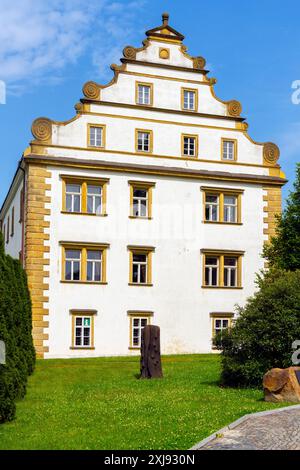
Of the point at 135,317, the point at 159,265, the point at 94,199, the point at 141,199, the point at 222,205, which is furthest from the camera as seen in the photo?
the point at 222,205

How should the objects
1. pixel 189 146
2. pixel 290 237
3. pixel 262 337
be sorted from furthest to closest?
pixel 189 146
pixel 290 237
pixel 262 337

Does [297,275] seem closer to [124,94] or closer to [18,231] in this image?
[124,94]

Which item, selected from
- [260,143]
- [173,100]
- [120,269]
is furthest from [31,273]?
[260,143]

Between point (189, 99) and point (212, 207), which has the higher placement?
point (189, 99)

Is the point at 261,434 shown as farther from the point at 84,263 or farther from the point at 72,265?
the point at 72,265

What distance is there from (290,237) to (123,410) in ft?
61.7

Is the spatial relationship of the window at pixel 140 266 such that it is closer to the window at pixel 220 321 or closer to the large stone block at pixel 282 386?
the window at pixel 220 321

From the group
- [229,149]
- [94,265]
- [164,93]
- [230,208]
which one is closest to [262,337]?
[94,265]

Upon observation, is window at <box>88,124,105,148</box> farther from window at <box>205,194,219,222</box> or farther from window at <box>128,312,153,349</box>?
window at <box>128,312,153,349</box>

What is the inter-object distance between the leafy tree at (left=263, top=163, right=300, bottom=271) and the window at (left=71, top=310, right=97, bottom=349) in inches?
351

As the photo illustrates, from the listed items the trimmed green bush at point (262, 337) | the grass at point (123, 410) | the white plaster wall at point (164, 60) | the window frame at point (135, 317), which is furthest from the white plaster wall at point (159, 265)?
the trimmed green bush at point (262, 337)

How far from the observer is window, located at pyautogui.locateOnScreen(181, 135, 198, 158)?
114 feet

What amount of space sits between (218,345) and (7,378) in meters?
7.13

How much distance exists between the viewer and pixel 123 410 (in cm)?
1415
